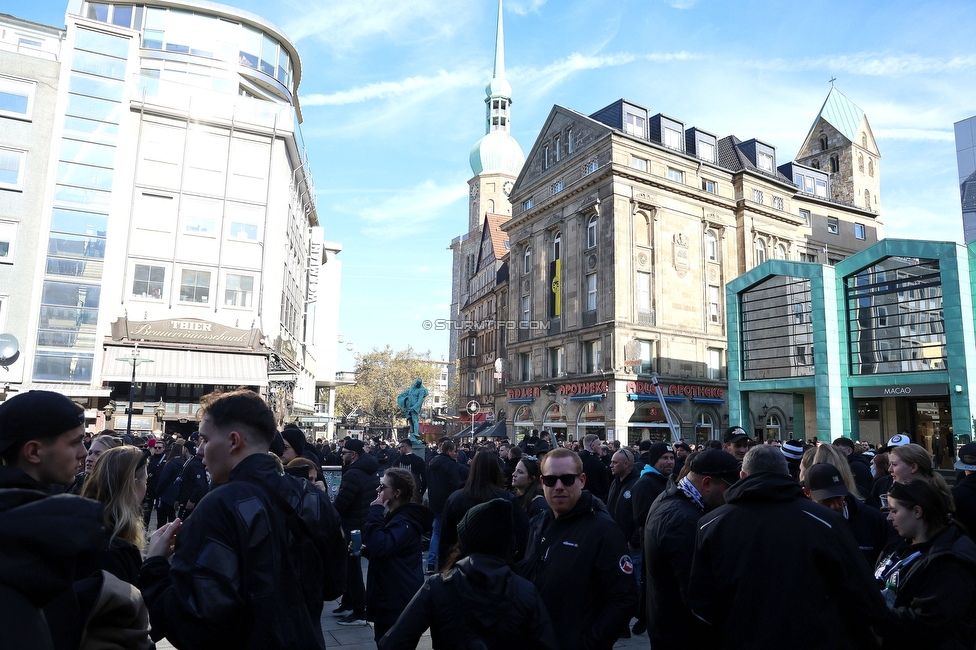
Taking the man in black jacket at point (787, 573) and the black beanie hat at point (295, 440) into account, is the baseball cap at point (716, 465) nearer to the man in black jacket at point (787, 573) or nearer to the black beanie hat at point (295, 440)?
the man in black jacket at point (787, 573)

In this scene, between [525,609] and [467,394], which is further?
[467,394]

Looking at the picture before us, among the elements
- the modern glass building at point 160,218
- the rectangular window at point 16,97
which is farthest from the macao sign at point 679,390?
the rectangular window at point 16,97

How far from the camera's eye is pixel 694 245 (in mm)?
39781

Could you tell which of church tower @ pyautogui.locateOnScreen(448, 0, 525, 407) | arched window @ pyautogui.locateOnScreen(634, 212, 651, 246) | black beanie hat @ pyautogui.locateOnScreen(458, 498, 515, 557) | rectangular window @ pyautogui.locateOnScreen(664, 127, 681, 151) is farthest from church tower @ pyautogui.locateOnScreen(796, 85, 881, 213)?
black beanie hat @ pyautogui.locateOnScreen(458, 498, 515, 557)

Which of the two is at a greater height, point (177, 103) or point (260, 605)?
point (177, 103)

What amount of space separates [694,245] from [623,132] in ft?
27.7

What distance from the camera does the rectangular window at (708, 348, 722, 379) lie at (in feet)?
130

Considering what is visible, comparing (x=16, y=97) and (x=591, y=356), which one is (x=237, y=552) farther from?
(x=16, y=97)

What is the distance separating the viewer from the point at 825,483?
4.39 m

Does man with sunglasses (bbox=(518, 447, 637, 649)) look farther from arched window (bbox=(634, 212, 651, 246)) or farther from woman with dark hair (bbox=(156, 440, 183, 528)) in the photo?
arched window (bbox=(634, 212, 651, 246))

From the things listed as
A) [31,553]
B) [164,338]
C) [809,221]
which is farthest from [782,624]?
[809,221]

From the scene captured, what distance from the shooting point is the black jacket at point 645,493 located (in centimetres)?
611

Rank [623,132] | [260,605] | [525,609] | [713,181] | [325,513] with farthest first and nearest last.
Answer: [713,181] → [623,132] → [325,513] → [525,609] → [260,605]

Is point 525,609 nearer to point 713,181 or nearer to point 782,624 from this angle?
point 782,624
